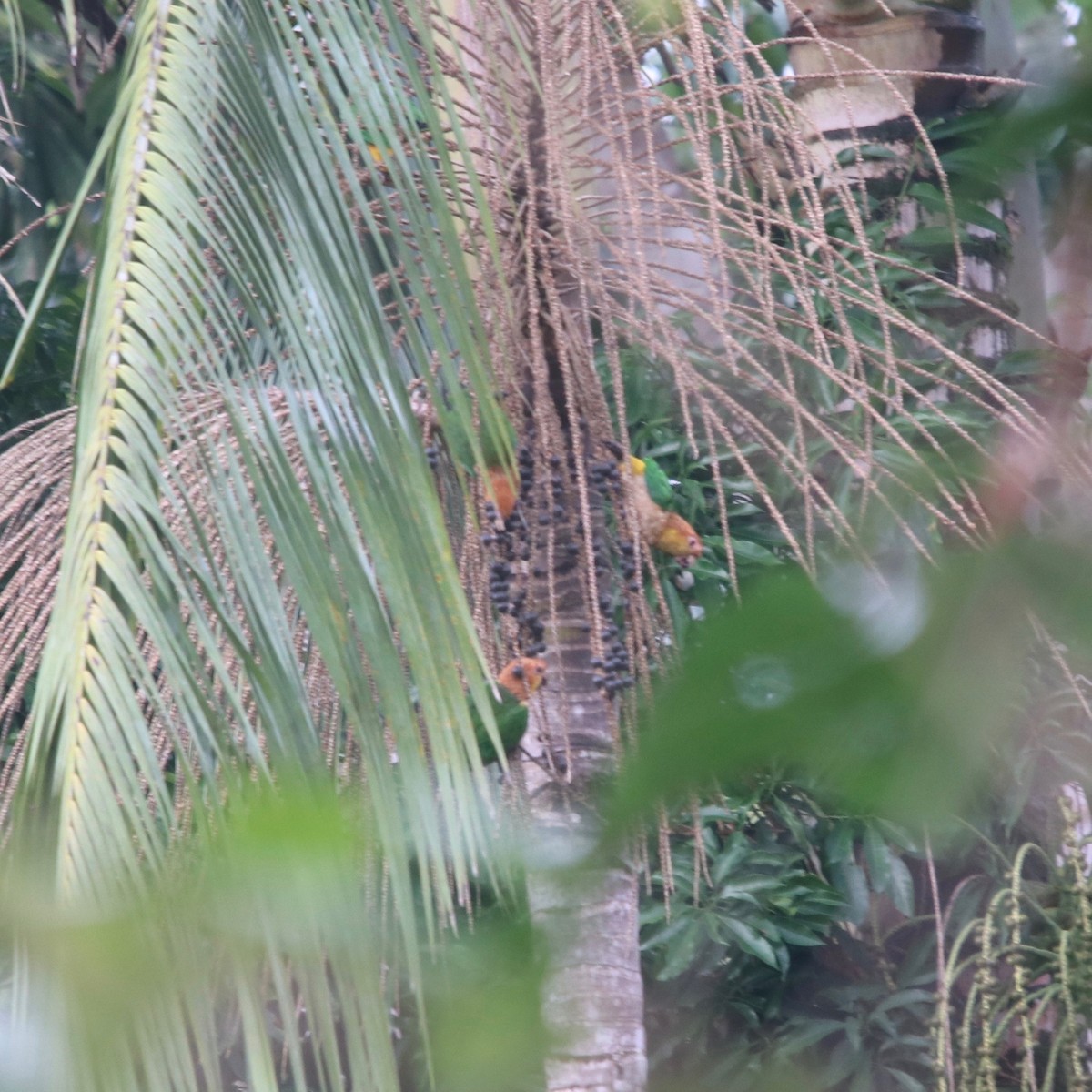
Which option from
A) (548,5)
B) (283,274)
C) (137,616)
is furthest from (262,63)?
(137,616)

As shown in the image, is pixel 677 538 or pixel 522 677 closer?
pixel 522 677

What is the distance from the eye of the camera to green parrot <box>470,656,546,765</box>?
1376 millimetres

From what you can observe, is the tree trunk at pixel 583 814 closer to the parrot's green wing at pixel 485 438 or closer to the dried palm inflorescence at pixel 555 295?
the dried palm inflorescence at pixel 555 295

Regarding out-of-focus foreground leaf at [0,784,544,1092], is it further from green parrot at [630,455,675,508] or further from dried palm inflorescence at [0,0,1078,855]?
green parrot at [630,455,675,508]

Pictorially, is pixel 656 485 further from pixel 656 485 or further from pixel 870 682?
pixel 870 682

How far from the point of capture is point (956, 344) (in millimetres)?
2281

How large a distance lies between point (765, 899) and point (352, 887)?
1785 mm

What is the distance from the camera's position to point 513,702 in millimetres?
1412

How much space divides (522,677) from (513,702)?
4 centimetres

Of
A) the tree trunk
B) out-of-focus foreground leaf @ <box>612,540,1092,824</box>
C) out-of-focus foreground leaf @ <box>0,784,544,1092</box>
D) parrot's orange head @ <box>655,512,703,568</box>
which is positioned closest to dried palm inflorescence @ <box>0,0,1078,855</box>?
the tree trunk

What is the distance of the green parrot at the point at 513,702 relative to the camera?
1376mm

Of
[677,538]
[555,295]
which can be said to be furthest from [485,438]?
[677,538]

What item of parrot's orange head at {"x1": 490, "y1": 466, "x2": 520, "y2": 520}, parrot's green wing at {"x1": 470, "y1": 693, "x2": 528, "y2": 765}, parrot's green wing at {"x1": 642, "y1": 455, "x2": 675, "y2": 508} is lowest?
parrot's green wing at {"x1": 470, "y1": 693, "x2": 528, "y2": 765}

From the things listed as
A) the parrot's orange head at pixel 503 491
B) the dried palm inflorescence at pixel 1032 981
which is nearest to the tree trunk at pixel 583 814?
the parrot's orange head at pixel 503 491
